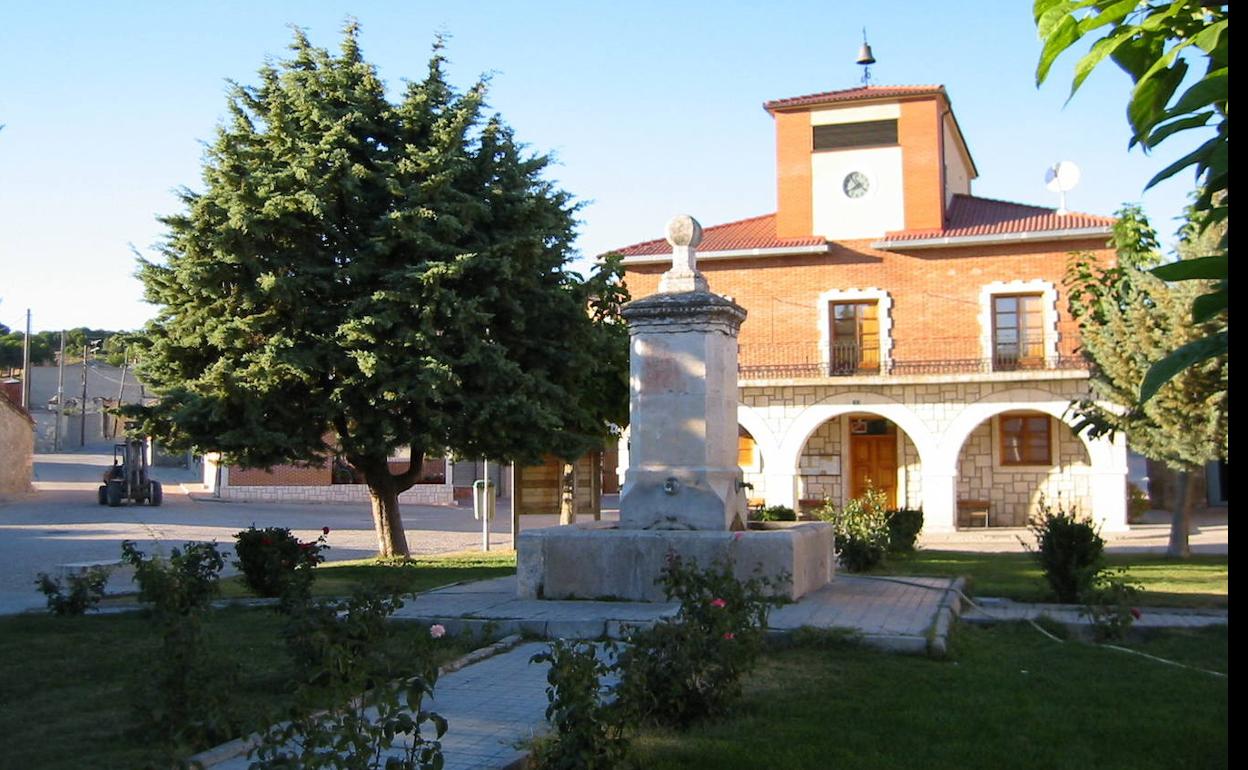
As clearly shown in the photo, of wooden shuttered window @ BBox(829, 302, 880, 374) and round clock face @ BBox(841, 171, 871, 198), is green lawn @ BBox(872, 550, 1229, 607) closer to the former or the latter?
wooden shuttered window @ BBox(829, 302, 880, 374)

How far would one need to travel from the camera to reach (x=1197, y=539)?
2439 cm

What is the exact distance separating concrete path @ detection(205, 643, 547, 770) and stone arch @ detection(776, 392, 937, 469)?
873 inches

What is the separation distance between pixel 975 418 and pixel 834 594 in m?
19.4

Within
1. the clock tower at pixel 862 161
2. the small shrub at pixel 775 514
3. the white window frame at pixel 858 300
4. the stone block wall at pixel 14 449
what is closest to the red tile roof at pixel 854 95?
the clock tower at pixel 862 161

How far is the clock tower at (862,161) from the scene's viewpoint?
30.3 meters

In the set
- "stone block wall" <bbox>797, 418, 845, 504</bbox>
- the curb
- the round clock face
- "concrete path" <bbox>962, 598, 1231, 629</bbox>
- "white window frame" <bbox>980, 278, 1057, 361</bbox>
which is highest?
the round clock face

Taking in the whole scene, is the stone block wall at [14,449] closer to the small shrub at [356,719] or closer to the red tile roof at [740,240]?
the red tile roof at [740,240]

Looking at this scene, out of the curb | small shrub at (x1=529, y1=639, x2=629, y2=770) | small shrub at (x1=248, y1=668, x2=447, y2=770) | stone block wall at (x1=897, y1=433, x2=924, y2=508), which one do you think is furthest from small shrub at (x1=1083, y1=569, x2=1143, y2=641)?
stone block wall at (x1=897, y1=433, x2=924, y2=508)

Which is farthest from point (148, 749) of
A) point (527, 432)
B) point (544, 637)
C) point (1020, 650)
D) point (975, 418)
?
point (975, 418)

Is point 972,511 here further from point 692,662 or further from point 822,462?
point 692,662

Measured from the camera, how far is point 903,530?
16.8m

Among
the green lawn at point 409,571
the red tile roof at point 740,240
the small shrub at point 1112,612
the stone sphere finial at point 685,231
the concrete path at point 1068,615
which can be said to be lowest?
the green lawn at point 409,571

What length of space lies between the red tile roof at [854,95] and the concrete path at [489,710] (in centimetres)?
2545

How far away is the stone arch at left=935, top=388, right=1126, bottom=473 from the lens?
28000 millimetres
